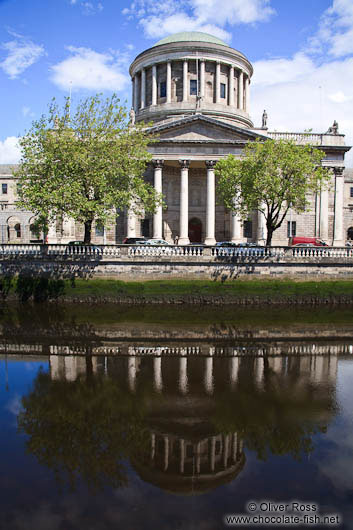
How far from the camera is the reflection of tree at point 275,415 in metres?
8.20

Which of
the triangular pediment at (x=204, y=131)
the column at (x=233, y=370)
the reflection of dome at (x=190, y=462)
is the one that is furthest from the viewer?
the triangular pediment at (x=204, y=131)

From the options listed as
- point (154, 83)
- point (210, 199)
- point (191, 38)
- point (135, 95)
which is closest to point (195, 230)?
point (210, 199)

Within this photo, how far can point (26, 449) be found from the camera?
310 inches

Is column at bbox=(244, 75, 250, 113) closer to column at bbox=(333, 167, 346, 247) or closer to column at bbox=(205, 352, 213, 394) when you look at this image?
column at bbox=(333, 167, 346, 247)

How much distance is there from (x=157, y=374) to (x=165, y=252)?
15942mm

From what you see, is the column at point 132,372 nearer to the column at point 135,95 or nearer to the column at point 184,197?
the column at point 184,197

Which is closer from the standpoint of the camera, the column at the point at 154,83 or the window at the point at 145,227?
the window at the point at 145,227

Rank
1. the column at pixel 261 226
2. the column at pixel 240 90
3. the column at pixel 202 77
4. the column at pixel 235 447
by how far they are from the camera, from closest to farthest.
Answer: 1. the column at pixel 235 447
2. the column at pixel 261 226
3. the column at pixel 202 77
4. the column at pixel 240 90

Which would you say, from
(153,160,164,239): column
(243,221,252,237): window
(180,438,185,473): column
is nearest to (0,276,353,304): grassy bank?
(153,160,164,239): column

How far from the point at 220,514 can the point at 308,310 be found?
62.6 ft

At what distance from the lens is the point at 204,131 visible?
4222 cm

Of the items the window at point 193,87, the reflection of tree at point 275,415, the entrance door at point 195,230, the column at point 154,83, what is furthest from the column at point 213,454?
the column at point 154,83

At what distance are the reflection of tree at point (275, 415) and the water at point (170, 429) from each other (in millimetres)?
40

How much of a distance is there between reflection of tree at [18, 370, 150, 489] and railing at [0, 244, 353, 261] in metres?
16.4
